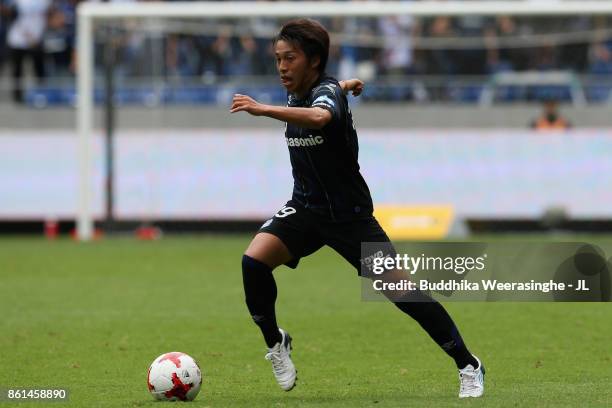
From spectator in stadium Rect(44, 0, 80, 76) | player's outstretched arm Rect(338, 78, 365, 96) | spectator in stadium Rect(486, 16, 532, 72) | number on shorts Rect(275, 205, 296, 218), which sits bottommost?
spectator in stadium Rect(44, 0, 80, 76)

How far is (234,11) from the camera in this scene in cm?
2094

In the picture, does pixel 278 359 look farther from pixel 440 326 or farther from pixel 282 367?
pixel 440 326

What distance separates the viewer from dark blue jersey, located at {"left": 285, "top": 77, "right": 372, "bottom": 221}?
742 cm

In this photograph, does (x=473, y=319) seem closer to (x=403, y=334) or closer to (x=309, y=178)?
(x=403, y=334)

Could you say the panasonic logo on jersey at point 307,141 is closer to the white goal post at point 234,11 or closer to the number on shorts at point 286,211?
the number on shorts at point 286,211

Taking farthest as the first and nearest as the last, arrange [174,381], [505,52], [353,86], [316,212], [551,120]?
[505,52] < [551,120] < [353,86] < [316,212] < [174,381]

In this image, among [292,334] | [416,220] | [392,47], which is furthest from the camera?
[392,47]

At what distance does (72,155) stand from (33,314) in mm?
10334

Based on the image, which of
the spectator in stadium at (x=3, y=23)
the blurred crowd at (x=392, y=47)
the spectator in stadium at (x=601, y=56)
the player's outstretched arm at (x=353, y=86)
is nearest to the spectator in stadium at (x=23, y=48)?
the spectator in stadium at (x=3, y=23)

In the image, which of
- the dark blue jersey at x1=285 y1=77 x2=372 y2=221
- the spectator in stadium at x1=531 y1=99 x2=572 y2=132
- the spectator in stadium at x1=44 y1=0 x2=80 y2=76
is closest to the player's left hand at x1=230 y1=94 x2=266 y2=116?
the dark blue jersey at x1=285 y1=77 x2=372 y2=221

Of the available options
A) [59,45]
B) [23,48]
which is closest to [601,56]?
[59,45]

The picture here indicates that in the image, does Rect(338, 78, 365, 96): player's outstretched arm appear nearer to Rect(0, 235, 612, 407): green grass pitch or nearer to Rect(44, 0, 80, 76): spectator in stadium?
Rect(0, 235, 612, 407): green grass pitch

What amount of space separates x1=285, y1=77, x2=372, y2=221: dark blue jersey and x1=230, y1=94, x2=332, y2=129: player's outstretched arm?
28cm

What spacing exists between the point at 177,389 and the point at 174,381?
0.17ft
